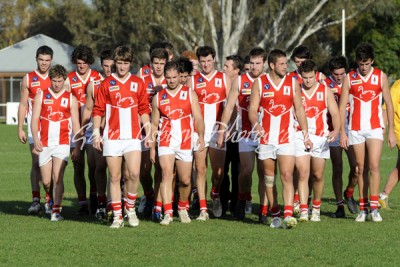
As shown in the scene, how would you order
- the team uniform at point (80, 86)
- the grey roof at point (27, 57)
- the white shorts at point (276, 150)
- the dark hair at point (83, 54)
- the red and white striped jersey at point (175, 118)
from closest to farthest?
the white shorts at point (276, 150) < the red and white striped jersey at point (175, 118) < the dark hair at point (83, 54) < the team uniform at point (80, 86) < the grey roof at point (27, 57)

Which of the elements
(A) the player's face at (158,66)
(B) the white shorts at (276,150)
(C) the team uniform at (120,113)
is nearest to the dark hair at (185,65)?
(A) the player's face at (158,66)

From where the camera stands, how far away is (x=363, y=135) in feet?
41.7

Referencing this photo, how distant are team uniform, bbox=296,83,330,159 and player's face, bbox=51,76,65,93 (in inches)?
126

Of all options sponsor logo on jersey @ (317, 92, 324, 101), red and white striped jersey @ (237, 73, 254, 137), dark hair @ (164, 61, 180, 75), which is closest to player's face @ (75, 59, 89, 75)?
dark hair @ (164, 61, 180, 75)

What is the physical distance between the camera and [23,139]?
13523 millimetres

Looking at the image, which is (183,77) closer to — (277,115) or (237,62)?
(237,62)

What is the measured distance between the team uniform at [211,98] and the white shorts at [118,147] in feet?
5.01

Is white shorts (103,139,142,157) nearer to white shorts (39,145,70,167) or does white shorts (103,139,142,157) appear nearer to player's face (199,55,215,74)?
white shorts (39,145,70,167)

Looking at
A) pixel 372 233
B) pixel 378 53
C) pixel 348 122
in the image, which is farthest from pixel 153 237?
pixel 378 53

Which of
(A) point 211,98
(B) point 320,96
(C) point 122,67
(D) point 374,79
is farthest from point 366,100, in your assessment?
(C) point 122,67

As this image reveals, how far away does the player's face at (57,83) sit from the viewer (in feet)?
41.9

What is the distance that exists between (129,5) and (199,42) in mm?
4329

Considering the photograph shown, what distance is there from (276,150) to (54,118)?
10.1 feet

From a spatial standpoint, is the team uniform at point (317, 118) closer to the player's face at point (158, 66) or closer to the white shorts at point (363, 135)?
the white shorts at point (363, 135)
